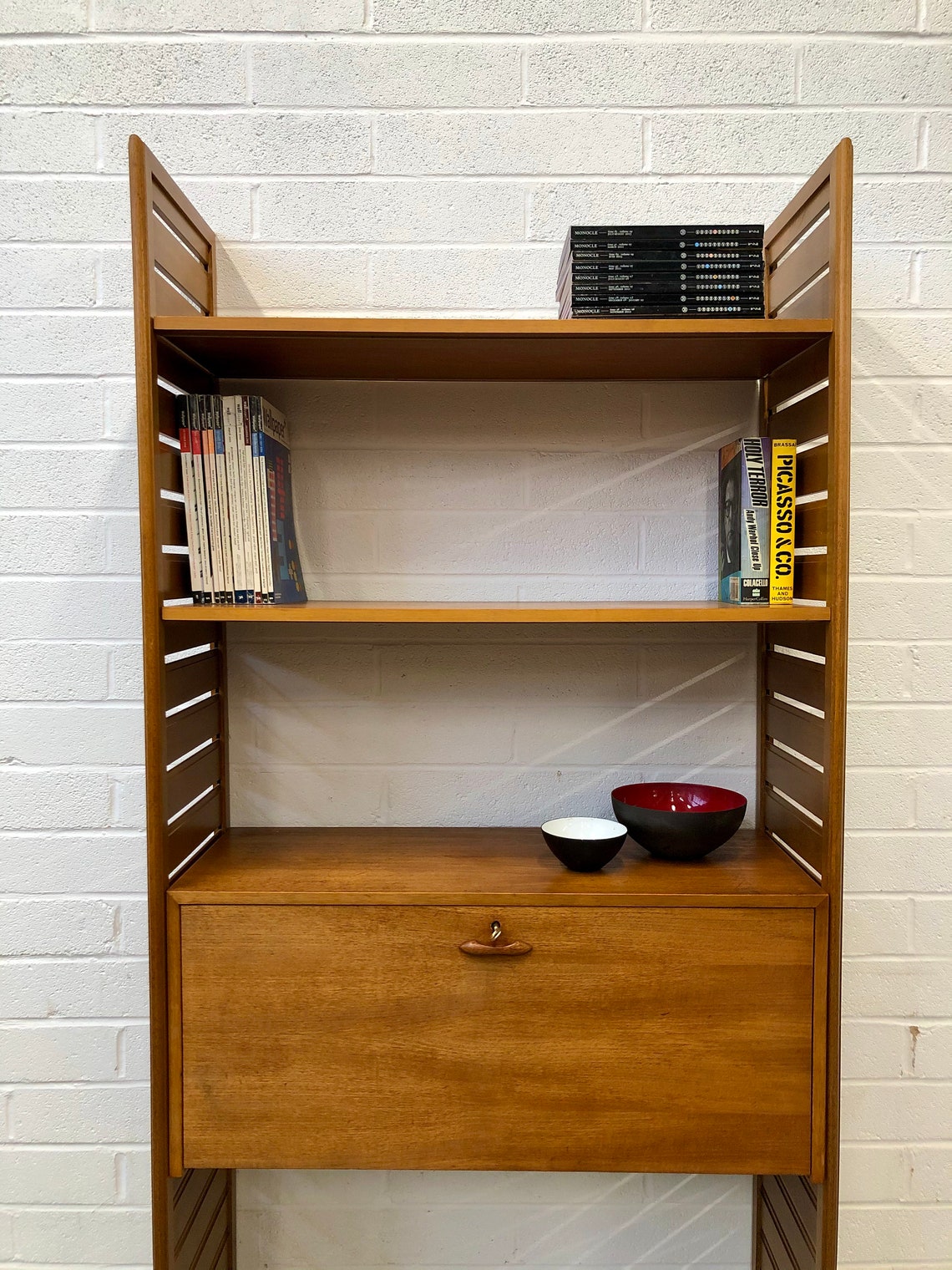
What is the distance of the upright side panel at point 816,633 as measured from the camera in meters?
1.08

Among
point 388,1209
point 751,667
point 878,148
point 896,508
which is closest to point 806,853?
point 751,667

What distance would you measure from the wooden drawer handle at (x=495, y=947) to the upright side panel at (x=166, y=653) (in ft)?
1.28

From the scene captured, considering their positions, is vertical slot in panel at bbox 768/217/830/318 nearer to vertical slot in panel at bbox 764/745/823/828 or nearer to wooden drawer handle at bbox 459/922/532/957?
vertical slot in panel at bbox 764/745/823/828

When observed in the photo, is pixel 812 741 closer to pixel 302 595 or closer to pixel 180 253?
pixel 302 595

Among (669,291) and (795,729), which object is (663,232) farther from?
(795,729)

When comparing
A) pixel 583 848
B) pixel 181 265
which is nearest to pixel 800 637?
pixel 583 848

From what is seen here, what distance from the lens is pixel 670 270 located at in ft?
3.70

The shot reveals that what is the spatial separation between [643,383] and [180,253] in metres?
0.72

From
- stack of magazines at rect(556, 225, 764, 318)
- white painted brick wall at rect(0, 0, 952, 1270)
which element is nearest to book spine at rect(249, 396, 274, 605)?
white painted brick wall at rect(0, 0, 952, 1270)

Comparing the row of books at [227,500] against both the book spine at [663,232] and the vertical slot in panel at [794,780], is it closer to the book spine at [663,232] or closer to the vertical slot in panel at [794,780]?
the book spine at [663,232]

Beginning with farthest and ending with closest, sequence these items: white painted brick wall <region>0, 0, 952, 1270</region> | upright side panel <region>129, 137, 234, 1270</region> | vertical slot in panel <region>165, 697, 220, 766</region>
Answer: white painted brick wall <region>0, 0, 952, 1270</region> → vertical slot in panel <region>165, 697, 220, 766</region> → upright side panel <region>129, 137, 234, 1270</region>

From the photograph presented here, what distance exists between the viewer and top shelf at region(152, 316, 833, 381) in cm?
109

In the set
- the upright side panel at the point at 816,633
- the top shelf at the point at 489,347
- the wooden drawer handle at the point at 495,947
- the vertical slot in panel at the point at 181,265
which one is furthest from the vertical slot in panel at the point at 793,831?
the vertical slot in panel at the point at 181,265

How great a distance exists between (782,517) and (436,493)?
537 mm
